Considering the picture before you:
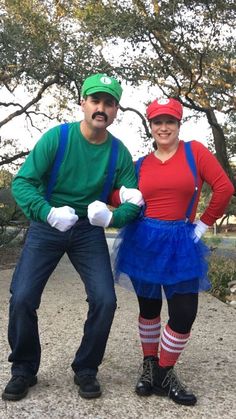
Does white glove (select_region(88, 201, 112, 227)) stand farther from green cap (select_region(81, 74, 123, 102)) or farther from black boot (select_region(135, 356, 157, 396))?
black boot (select_region(135, 356, 157, 396))

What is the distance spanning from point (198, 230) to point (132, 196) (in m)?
0.45

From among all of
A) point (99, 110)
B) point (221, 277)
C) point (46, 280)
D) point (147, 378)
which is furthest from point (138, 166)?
point (221, 277)

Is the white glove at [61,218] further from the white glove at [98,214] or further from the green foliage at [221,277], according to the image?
the green foliage at [221,277]

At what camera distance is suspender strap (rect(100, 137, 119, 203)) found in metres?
3.11

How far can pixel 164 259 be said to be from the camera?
9.78 ft

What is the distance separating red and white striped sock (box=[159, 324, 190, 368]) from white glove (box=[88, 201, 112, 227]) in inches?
29.0

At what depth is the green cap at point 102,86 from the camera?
3025mm

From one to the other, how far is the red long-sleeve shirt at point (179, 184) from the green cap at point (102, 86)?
0.48m

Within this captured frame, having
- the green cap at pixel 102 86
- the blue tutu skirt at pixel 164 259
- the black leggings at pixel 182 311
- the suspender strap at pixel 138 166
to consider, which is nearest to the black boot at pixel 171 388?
the black leggings at pixel 182 311

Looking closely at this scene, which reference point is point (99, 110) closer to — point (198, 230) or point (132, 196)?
point (132, 196)

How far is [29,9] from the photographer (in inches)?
346

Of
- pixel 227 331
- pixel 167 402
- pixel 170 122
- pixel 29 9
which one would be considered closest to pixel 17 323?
pixel 167 402

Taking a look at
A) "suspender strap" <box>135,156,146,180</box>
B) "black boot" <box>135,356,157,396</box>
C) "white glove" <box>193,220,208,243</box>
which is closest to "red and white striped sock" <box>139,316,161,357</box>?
"black boot" <box>135,356,157,396</box>

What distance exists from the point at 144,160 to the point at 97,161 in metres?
0.32
